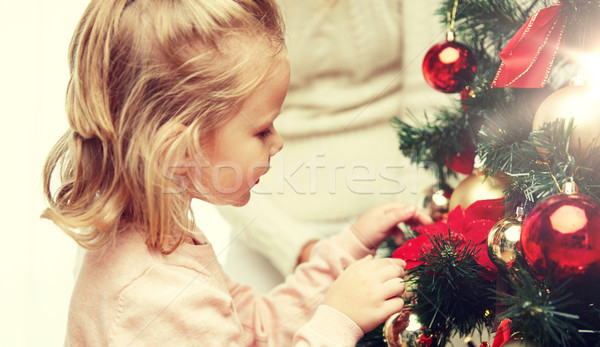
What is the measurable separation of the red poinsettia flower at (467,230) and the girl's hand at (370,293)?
27 mm

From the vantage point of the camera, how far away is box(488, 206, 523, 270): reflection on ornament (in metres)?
0.51

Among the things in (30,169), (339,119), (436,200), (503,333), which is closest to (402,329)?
(503,333)

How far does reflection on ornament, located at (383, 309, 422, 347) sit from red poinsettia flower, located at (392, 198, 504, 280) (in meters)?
0.06

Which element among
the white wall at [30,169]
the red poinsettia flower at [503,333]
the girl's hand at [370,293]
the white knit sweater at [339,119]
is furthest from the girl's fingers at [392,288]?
the white wall at [30,169]

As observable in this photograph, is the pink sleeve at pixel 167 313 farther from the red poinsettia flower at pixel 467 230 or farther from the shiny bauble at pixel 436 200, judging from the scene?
the shiny bauble at pixel 436 200

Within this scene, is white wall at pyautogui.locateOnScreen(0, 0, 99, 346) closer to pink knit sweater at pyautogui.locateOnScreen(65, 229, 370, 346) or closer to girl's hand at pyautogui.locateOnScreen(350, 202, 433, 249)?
pink knit sweater at pyautogui.locateOnScreen(65, 229, 370, 346)

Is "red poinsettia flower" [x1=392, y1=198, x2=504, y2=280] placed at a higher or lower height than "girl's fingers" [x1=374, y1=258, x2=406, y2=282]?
higher

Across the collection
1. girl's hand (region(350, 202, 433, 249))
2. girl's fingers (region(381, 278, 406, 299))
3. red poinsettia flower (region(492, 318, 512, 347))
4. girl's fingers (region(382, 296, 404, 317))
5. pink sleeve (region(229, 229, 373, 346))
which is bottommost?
pink sleeve (region(229, 229, 373, 346))

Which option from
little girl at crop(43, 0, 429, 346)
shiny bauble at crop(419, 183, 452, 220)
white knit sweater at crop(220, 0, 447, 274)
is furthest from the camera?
white knit sweater at crop(220, 0, 447, 274)

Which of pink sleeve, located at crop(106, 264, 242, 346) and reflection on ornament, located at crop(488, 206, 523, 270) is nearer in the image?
reflection on ornament, located at crop(488, 206, 523, 270)

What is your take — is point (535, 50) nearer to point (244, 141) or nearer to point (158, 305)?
point (244, 141)

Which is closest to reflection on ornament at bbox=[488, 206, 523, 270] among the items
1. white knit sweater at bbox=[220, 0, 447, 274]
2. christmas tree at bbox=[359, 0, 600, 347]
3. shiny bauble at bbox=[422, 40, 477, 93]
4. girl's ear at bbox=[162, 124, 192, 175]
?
christmas tree at bbox=[359, 0, 600, 347]

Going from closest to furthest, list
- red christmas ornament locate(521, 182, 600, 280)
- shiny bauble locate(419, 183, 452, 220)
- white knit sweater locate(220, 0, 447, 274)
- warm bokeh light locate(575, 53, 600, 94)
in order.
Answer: red christmas ornament locate(521, 182, 600, 280), warm bokeh light locate(575, 53, 600, 94), shiny bauble locate(419, 183, 452, 220), white knit sweater locate(220, 0, 447, 274)

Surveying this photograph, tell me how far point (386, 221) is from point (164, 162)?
0.36 metres
